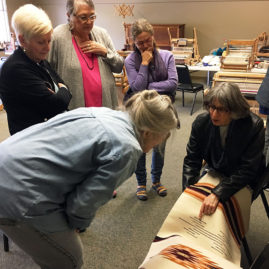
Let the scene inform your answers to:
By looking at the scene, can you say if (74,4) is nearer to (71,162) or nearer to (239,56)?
(71,162)

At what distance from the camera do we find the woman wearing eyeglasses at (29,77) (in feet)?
4.09

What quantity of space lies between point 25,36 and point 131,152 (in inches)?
31.3

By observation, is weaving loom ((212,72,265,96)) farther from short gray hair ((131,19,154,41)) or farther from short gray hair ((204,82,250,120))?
short gray hair ((204,82,250,120))

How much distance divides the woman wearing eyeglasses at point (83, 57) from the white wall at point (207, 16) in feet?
16.1

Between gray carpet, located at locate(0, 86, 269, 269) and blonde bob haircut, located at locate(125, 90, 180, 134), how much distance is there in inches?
16.8

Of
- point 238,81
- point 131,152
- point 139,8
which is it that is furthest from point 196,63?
point 131,152

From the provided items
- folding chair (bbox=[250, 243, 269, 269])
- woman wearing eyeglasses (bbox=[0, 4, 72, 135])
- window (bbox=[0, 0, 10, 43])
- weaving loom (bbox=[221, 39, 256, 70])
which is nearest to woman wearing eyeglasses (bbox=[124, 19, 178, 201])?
woman wearing eyeglasses (bbox=[0, 4, 72, 135])

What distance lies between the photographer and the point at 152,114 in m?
0.94

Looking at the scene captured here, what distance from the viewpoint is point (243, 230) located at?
1.39 metres

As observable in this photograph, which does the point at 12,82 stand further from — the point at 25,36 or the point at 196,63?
the point at 196,63

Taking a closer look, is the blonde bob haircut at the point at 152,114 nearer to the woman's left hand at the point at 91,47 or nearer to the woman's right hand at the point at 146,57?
the woman's left hand at the point at 91,47

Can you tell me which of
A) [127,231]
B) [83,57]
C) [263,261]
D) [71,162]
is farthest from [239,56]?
[71,162]

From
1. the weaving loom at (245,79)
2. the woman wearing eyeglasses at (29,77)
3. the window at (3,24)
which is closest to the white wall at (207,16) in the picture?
the window at (3,24)

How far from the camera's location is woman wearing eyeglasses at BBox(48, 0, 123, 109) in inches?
61.8
